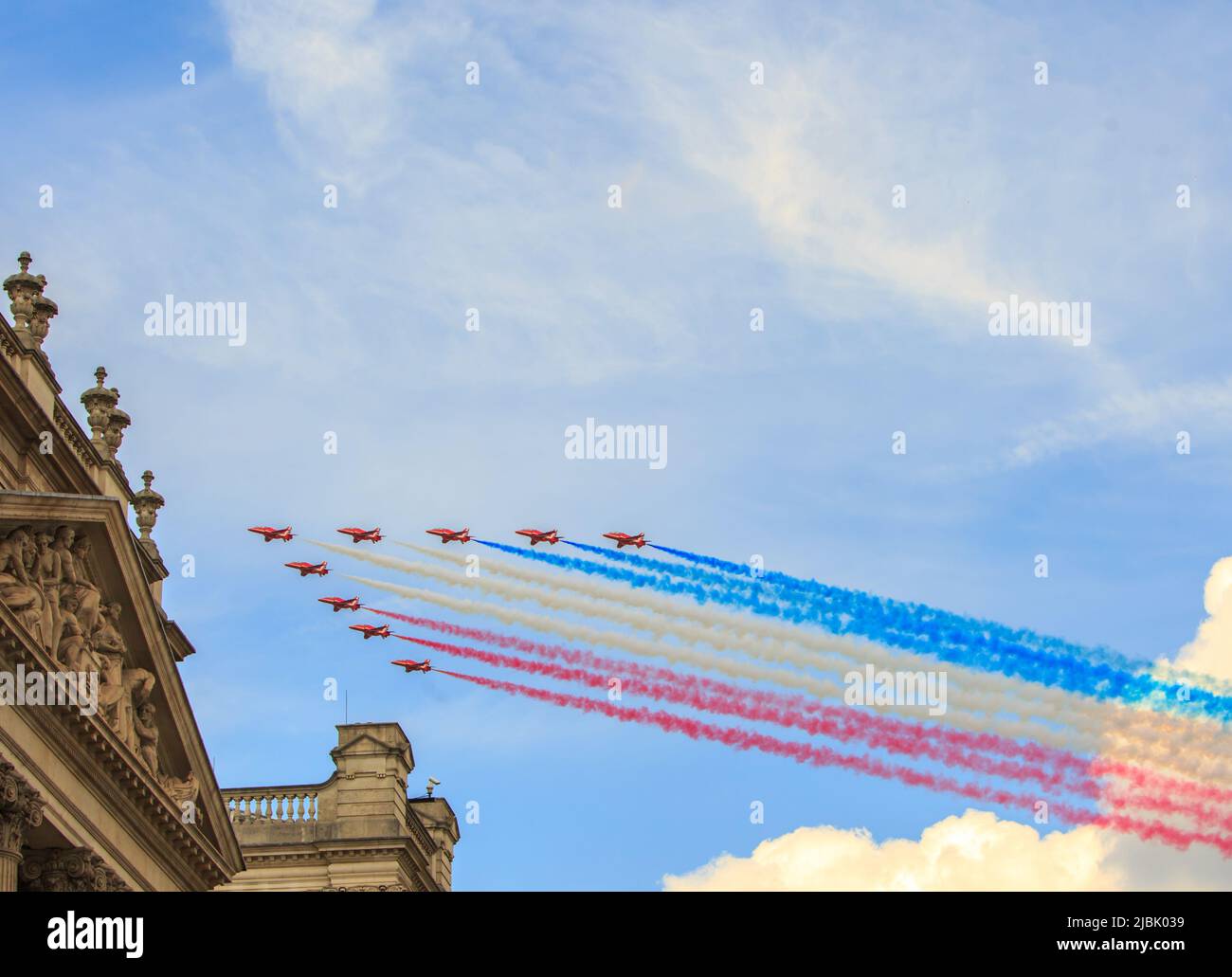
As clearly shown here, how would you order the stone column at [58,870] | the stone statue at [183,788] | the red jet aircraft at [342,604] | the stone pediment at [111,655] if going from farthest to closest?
1. the red jet aircraft at [342,604]
2. the stone statue at [183,788]
3. the stone column at [58,870]
4. the stone pediment at [111,655]

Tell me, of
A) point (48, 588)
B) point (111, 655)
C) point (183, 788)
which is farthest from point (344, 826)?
point (48, 588)

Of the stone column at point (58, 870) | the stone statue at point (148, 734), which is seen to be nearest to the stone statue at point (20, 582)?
the stone column at point (58, 870)

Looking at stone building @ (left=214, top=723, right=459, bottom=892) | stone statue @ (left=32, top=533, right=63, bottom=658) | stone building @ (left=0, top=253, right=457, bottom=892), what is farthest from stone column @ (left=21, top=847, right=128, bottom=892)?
stone building @ (left=214, top=723, right=459, bottom=892)

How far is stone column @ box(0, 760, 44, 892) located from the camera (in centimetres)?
4831

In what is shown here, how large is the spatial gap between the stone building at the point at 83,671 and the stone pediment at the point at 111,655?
1.7 inches

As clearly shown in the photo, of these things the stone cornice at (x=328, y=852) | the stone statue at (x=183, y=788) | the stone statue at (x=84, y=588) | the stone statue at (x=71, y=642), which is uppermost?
the stone statue at (x=84, y=588)

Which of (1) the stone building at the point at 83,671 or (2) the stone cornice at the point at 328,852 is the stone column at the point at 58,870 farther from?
(2) the stone cornice at the point at 328,852

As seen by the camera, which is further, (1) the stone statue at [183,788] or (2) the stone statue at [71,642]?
(1) the stone statue at [183,788]

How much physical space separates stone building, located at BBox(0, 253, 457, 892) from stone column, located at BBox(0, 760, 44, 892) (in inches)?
1.6

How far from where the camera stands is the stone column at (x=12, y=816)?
159ft

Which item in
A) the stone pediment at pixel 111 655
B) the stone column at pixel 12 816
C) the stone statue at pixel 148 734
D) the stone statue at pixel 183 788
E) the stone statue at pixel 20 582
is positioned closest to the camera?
the stone column at pixel 12 816
